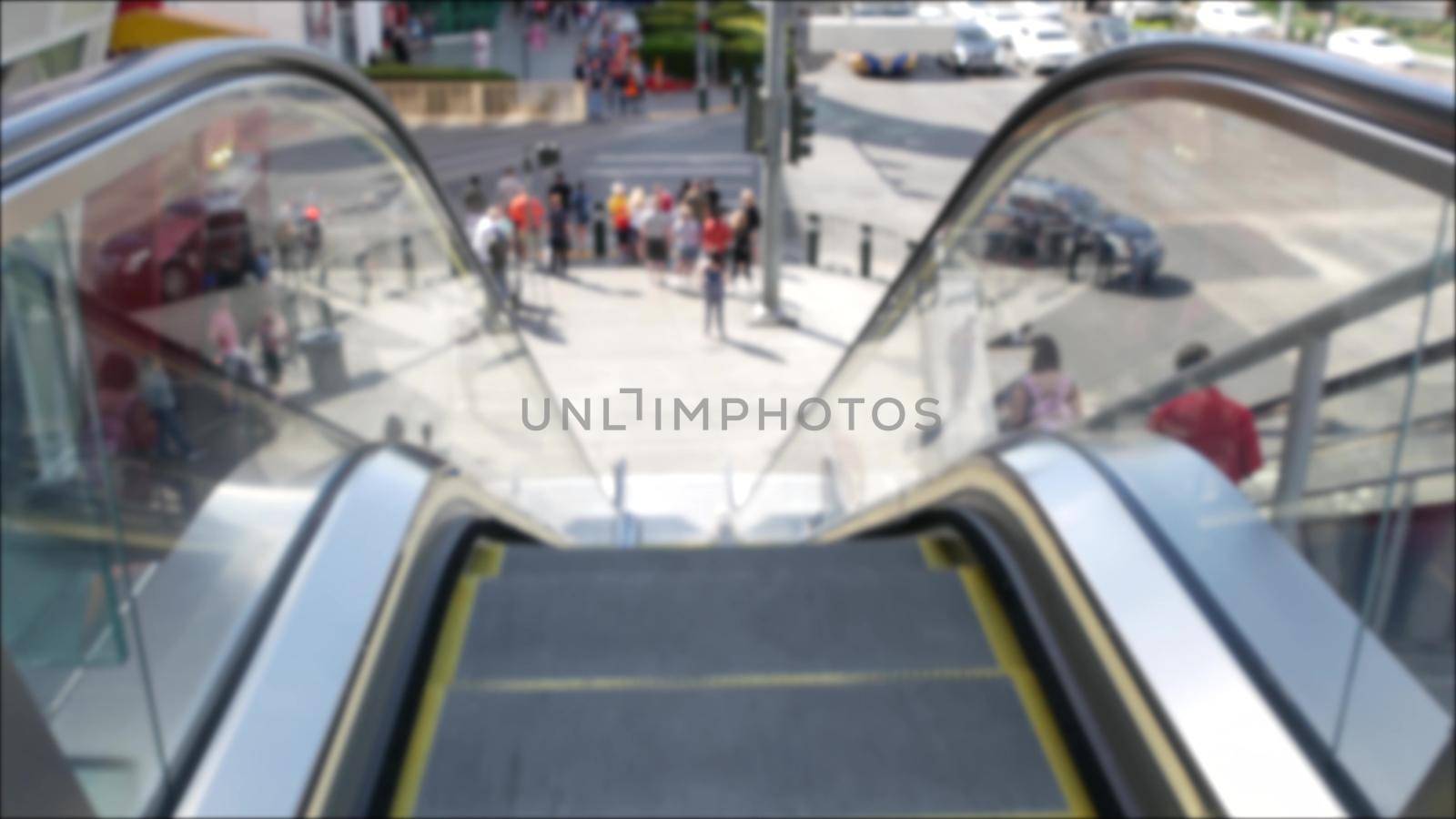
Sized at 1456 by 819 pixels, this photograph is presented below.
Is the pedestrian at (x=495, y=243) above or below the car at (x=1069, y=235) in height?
below

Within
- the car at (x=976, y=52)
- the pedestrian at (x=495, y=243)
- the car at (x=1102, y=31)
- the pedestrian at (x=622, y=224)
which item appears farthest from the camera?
the car at (x=976, y=52)

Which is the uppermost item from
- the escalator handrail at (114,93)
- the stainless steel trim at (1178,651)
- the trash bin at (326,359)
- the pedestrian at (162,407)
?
the escalator handrail at (114,93)

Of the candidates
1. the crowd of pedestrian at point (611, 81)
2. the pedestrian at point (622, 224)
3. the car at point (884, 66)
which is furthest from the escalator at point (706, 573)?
the car at point (884, 66)

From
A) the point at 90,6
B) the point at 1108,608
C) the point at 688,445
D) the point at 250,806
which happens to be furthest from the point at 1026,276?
the point at 90,6

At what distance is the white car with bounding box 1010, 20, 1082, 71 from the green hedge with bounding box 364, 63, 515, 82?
37.8ft

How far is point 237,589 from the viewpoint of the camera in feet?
9.96

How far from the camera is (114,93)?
2.31 meters

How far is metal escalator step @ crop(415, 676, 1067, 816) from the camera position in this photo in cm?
289

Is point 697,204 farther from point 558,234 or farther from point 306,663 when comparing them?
point 306,663

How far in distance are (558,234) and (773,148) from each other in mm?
3002

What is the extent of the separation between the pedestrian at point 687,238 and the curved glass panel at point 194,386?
7430mm

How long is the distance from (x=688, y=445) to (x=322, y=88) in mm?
4888

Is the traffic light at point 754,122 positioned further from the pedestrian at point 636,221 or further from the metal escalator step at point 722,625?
the metal escalator step at point 722,625

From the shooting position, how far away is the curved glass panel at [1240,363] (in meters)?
2.34
